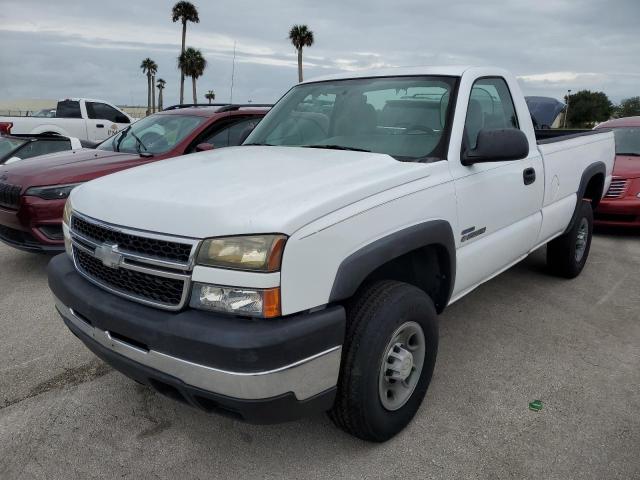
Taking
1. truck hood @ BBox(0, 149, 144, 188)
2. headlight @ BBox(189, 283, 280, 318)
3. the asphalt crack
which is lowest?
the asphalt crack

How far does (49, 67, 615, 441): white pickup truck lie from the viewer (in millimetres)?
1996

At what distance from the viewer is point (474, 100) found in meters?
3.34

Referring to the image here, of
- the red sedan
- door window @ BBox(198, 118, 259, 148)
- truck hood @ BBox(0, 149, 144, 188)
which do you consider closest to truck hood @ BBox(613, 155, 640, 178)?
the red sedan

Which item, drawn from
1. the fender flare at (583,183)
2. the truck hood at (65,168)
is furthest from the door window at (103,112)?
the fender flare at (583,183)

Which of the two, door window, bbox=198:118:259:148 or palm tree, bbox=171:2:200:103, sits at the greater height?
palm tree, bbox=171:2:200:103

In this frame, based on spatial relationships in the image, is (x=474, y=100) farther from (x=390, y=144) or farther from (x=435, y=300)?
(x=435, y=300)

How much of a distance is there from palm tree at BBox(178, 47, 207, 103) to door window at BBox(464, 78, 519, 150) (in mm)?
44614

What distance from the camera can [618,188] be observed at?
6973 millimetres

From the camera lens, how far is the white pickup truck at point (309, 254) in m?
2.00

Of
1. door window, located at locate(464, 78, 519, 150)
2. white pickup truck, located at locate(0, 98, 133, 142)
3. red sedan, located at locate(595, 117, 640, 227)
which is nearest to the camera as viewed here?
door window, located at locate(464, 78, 519, 150)

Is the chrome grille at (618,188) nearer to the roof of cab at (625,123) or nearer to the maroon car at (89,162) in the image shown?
the roof of cab at (625,123)

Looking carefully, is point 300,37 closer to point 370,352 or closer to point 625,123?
point 625,123

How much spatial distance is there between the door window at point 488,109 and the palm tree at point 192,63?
146ft

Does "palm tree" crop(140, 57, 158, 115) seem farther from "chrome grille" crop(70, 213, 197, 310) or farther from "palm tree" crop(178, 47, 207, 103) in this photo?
"chrome grille" crop(70, 213, 197, 310)
